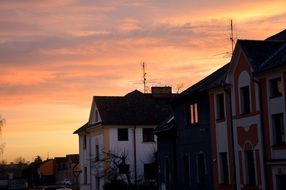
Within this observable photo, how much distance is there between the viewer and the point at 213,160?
124 feet

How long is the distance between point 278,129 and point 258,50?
504 centimetres

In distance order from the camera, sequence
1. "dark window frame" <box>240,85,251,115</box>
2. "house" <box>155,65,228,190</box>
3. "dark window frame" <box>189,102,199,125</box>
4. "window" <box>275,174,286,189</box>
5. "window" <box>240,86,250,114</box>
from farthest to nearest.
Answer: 1. "dark window frame" <box>189,102,199,125</box>
2. "house" <box>155,65,228,190</box>
3. "window" <box>240,86,250,114</box>
4. "dark window frame" <box>240,85,251,115</box>
5. "window" <box>275,174,286,189</box>

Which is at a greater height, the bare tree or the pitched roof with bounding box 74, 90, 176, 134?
the pitched roof with bounding box 74, 90, 176, 134

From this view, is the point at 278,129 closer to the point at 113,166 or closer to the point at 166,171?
the point at 166,171

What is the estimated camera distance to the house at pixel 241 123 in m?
31.2

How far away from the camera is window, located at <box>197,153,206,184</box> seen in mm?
39938

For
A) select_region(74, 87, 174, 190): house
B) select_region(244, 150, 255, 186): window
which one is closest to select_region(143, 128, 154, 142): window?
select_region(74, 87, 174, 190): house

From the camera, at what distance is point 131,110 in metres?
67.3

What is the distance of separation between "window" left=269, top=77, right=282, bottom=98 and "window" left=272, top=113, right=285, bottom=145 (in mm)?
1068

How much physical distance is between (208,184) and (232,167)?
400cm

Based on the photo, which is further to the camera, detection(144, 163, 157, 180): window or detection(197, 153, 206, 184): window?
detection(144, 163, 157, 180): window

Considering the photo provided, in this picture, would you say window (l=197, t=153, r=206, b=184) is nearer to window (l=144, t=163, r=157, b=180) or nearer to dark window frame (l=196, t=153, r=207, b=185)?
dark window frame (l=196, t=153, r=207, b=185)

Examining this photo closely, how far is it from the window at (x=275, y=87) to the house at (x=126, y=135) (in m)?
31.7

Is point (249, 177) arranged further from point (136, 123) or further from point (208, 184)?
point (136, 123)
